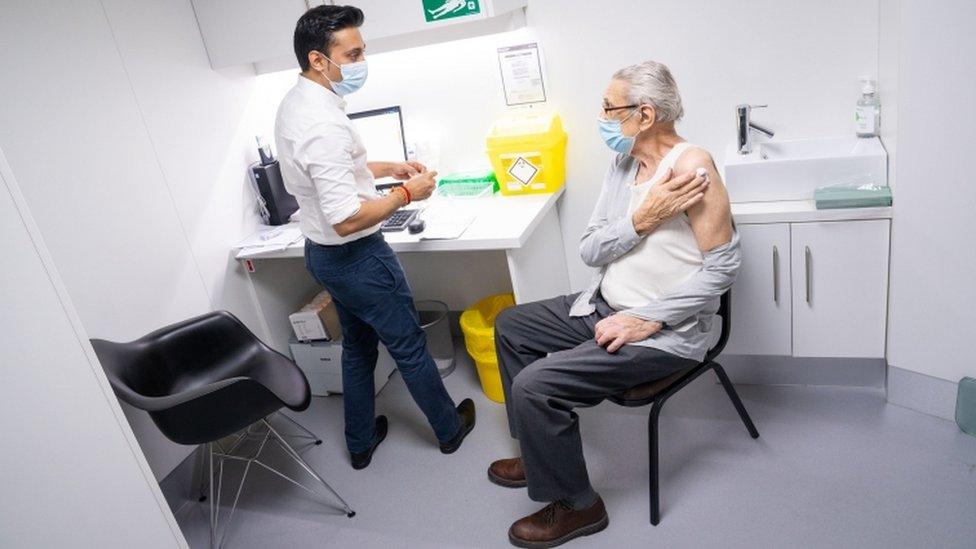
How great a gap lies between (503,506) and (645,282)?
868 mm

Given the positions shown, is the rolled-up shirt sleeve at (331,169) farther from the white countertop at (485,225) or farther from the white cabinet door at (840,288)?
the white cabinet door at (840,288)

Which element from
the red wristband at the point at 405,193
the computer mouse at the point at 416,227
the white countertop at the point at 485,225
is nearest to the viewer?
the red wristband at the point at 405,193

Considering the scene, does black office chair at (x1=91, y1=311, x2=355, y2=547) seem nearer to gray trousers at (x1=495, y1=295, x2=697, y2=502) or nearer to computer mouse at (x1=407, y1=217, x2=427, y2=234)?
computer mouse at (x1=407, y1=217, x2=427, y2=234)

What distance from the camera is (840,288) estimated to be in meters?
2.20

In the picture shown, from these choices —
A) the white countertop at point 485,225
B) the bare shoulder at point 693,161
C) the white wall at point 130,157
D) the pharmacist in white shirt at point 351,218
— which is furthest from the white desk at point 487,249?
Answer: the bare shoulder at point 693,161

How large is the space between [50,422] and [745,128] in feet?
7.29

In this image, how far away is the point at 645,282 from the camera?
1.96 m

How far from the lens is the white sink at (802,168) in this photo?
213cm

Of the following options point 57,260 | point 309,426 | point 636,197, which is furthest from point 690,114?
point 57,260

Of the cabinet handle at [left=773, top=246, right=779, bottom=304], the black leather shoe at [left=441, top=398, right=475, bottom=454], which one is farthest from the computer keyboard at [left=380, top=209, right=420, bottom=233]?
the cabinet handle at [left=773, top=246, right=779, bottom=304]

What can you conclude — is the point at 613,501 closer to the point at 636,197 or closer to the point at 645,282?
the point at 645,282

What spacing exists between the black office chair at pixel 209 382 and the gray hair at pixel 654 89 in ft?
4.58

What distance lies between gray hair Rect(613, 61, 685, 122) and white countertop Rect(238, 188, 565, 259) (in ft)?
2.11

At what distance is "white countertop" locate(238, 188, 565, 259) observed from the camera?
2320mm
